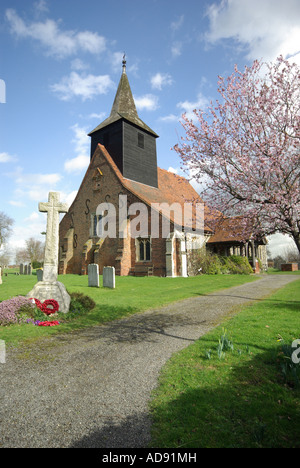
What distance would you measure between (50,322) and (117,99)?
27076 millimetres

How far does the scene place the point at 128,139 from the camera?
25688 mm

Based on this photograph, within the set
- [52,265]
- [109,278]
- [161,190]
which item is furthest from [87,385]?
[161,190]

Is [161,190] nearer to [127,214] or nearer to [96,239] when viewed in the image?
[127,214]

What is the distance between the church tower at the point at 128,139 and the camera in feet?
83.4

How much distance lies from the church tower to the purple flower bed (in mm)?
18926

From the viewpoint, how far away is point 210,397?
3250mm

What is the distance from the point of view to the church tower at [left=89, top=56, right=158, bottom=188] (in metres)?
25.4

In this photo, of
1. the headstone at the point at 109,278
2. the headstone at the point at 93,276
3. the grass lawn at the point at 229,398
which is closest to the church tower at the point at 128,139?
the headstone at the point at 93,276

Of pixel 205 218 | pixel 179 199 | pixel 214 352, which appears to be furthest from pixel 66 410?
pixel 179 199

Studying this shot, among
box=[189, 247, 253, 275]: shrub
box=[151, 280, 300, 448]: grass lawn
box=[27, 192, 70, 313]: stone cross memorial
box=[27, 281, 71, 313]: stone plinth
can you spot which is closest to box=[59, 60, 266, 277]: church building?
box=[189, 247, 253, 275]: shrub

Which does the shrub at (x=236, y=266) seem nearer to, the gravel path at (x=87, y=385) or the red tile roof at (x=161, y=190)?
the red tile roof at (x=161, y=190)

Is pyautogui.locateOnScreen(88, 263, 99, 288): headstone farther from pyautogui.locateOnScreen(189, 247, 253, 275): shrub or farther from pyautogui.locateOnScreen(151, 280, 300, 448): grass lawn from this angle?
pyautogui.locateOnScreen(189, 247, 253, 275): shrub

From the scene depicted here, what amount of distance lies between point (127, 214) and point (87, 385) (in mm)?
19657

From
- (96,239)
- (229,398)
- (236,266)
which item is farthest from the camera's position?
(96,239)
